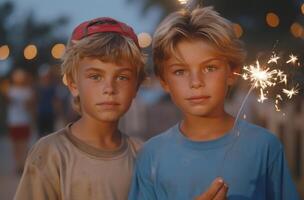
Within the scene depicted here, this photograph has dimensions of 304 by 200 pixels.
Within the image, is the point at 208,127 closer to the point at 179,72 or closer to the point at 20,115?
the point at 179,72

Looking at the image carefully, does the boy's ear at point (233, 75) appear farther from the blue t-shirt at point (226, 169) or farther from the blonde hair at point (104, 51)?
the blonde hair at point (104, 51)

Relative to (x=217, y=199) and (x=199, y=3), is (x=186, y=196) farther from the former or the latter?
(x=199, y=3)

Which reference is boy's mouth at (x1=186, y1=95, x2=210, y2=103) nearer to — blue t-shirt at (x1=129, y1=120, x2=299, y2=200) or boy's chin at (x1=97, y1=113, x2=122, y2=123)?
blue t-shirt at (x1=129, y1=120, x2=299, y2=200)

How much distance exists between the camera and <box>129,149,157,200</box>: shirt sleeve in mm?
2706

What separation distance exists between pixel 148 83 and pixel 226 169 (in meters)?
0.67

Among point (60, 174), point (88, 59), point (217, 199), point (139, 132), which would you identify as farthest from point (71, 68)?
point (139, 132)

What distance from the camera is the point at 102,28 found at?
2852mm

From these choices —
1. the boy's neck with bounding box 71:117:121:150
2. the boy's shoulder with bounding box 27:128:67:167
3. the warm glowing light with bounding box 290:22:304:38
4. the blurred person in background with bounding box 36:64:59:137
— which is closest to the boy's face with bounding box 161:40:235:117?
the boy's neck with bounding box 71:117:121:150

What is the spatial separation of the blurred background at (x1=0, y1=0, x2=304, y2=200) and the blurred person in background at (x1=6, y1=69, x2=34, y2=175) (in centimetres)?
1

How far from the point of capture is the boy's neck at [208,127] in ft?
8.84

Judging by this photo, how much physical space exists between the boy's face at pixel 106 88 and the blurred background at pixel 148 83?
0.21 meters

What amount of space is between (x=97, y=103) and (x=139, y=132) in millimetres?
7578

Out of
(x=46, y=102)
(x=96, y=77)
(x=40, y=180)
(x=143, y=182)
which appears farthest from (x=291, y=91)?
(x=46, y=102)

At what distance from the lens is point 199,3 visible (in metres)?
2.86
